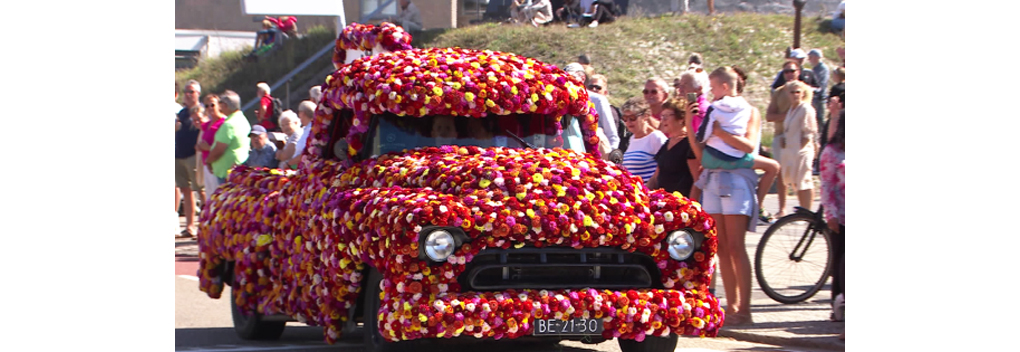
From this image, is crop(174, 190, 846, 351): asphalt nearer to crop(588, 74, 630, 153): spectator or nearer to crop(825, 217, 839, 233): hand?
crop(825, 217, 839, 233): hand

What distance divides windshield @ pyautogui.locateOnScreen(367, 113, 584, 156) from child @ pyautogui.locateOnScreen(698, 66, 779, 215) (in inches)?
76.4

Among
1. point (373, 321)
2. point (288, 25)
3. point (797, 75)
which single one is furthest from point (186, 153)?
point (288, 25)

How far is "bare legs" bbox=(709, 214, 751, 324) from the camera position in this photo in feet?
31.3

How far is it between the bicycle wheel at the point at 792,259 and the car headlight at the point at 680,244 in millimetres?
3416

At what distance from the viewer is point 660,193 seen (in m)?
7.38

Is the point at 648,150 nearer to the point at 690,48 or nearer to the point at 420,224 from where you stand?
the point at 420,224

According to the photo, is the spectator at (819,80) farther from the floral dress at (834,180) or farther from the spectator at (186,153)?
the spectator at (186,153)

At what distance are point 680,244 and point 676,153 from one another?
3.23m

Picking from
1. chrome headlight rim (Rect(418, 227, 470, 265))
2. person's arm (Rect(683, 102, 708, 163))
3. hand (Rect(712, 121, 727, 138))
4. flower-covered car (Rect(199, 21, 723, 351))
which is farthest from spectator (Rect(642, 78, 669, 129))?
chrome headlight rim (Rect(418, 227, 470, 265))

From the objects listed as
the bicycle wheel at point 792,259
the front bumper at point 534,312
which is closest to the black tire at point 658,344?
the front bumper at point 534,312

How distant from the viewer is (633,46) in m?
30.2

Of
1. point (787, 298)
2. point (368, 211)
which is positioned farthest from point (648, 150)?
point (368, 211)

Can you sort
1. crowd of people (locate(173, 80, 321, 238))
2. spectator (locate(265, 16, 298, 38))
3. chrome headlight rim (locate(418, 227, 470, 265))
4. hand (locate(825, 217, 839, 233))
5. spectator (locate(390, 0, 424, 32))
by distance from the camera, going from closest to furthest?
chrome headlight rim (locate(418, 227, 470, 265))
hand (locate(825, 217, 839, 233))
crowd of people (locate(173, 80, 321, 238))
spectator (locate(390, 0, 424, 32))
spectator (locate(265, 16, 298, 38))

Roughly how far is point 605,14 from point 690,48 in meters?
2.58
